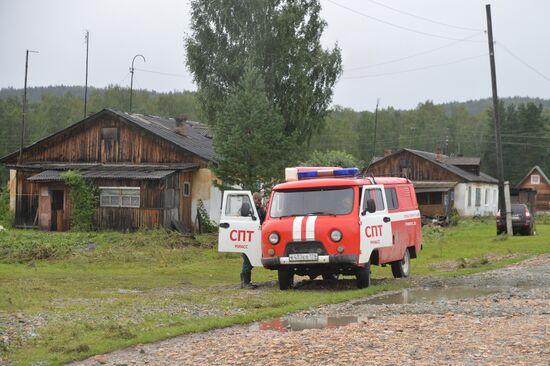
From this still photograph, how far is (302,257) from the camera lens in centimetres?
1680

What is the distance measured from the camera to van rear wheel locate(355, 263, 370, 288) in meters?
17.4

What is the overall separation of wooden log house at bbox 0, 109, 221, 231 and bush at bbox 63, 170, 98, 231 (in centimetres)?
43

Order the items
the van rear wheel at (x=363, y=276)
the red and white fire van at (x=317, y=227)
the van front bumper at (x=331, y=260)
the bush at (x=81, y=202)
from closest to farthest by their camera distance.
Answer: the van front bumper at (x=331, y=260) → the red and white fire van at (x=317, y=227) → the van rear wheel at (x=363, y=276) → the bush at (x=81, y=202)

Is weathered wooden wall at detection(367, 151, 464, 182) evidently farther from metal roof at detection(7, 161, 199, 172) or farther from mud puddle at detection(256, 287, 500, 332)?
mud puddle at detection(256, 287, 500, 332)

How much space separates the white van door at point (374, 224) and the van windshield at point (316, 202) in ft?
1.16

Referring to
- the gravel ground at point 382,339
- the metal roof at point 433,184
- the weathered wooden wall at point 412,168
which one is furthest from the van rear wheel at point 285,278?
the weathered wooden wall at point 412,168

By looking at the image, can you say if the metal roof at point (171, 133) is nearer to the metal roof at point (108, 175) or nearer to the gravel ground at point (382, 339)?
the metal roof at point (108, 175)

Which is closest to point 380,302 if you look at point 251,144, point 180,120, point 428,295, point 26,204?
point 428,295

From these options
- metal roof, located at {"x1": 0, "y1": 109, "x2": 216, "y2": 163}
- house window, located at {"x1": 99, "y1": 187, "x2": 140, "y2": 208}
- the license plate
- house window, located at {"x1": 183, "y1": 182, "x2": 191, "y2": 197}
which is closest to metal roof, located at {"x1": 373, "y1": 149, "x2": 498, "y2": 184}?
metal roof, located at {"x1": 0, "y1": 109, "x2": 216, "y2": 163}

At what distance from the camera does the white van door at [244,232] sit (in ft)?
59.0

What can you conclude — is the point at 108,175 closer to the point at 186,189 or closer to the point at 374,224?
the point at 186,189

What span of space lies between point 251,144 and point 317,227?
53.7ft

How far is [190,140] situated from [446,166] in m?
30.5

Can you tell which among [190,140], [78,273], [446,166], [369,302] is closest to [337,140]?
[446,166]
